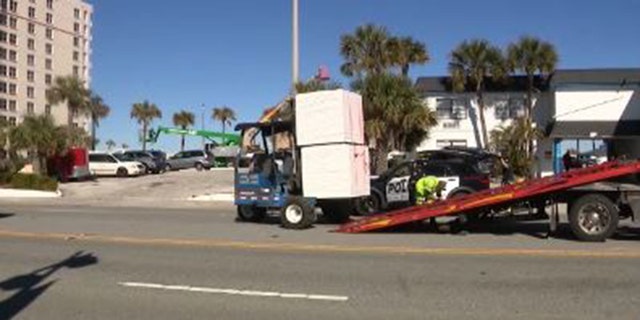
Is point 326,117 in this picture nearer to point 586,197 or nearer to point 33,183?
point 586,197

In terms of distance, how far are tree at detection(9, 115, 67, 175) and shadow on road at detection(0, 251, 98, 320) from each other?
34.9 metres

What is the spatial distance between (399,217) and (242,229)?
12.6ft

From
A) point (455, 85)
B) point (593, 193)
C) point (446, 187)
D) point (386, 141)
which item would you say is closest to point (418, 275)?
point (593, 193)

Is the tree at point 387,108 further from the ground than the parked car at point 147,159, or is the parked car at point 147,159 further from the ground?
the tree at point 387,108

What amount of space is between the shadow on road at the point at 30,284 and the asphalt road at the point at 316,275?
0.8 inches

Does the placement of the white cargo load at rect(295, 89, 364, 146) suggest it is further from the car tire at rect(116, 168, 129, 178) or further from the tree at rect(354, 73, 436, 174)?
the car tire at rect(116, 168, 129, 178)

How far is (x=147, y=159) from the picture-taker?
2199 inches

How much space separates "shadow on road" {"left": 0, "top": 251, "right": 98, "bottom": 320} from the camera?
9.27 m

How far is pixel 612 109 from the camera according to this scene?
153 ft

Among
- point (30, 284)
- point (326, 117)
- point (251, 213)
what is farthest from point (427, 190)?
point (30, 284)

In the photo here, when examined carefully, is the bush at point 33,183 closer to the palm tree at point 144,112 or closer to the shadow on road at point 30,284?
the shadow on road at point 30,284

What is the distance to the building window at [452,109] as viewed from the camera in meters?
54.2

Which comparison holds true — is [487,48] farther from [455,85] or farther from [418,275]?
[418,275]

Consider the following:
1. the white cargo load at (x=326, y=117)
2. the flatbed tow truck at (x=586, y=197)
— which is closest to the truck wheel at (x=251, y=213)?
the white cargo load at (x=326, y=117)
